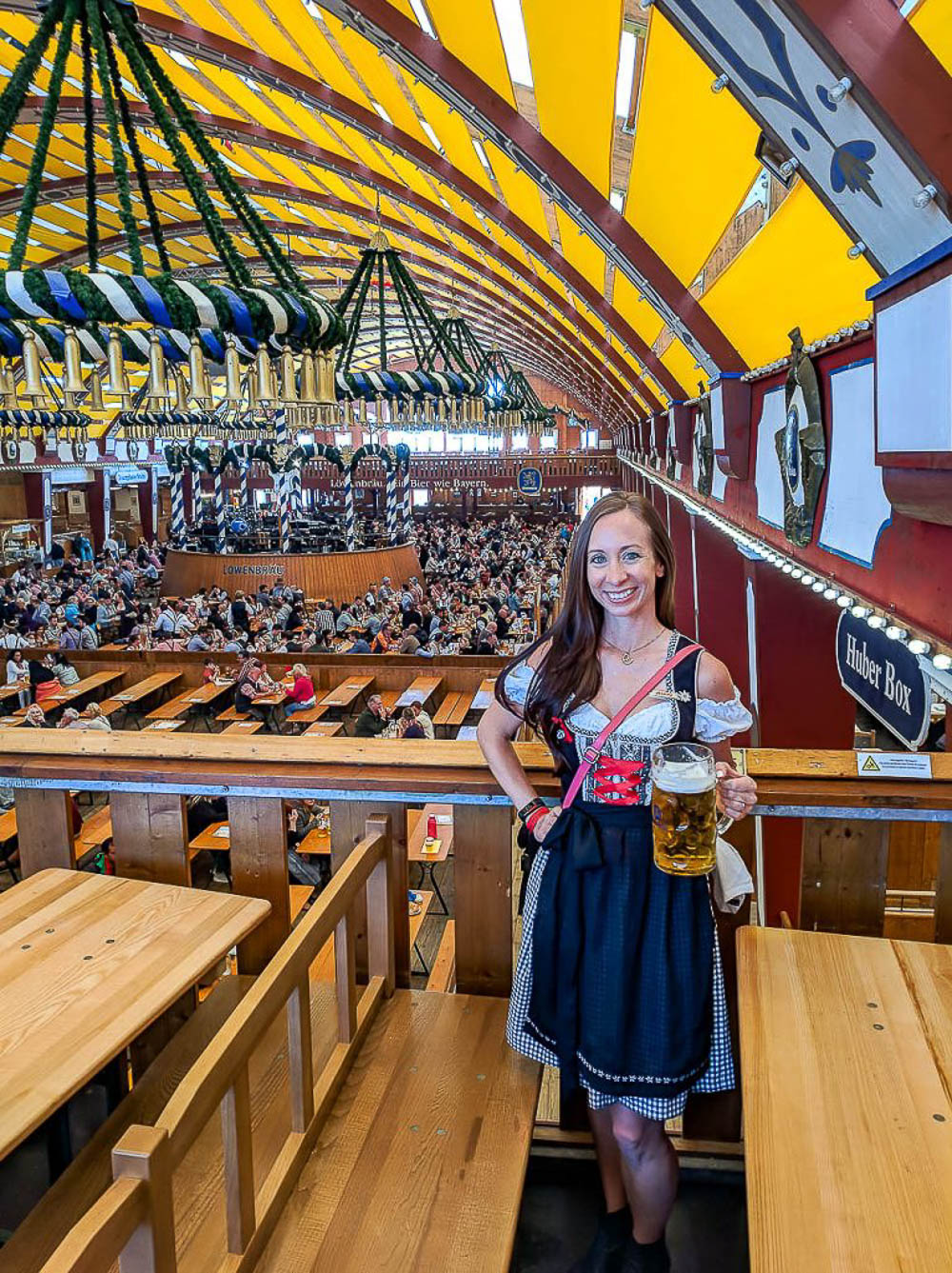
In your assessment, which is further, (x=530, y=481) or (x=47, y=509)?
(x=530, y=481)

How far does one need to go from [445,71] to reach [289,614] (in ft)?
30.0

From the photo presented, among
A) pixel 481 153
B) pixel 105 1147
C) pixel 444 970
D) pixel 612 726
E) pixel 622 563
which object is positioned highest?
pixel 481 153

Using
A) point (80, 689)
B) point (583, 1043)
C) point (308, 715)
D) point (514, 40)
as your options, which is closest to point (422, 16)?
point (514, 40)

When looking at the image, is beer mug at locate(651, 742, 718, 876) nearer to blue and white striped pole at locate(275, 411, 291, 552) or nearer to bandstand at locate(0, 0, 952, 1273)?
bandstand at locate(0, 0, 952, 1273)

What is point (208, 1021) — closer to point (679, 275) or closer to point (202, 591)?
point (679, 275)

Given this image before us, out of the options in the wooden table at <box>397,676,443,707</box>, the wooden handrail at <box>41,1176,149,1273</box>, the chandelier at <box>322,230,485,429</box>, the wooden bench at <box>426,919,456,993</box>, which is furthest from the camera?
the wooden table at <box>397,676,443,707</box>

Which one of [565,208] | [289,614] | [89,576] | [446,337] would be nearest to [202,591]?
[89,576]

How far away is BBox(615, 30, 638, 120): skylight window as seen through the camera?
3.46 metres

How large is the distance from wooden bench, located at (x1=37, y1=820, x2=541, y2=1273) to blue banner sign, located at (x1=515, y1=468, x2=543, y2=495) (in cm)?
2818

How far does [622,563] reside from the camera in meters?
1.53

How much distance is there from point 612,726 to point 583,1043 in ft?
1.67

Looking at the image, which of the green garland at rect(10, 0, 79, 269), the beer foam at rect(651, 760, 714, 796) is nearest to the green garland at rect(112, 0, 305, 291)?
the green garland at rect(10, 0, 79, 269)

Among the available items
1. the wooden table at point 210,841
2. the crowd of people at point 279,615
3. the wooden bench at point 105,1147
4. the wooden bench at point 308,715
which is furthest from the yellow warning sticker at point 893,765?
the crowd of people at point 279,615

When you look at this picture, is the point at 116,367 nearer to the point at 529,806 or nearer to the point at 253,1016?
the point at 529,806
